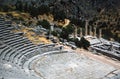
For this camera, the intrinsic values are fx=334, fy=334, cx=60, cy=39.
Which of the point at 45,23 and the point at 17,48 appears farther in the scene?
the point at 45,23

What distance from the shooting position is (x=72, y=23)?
5538 centimetres

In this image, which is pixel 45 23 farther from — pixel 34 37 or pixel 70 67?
pixel 70 67

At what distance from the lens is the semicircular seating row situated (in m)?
34.7

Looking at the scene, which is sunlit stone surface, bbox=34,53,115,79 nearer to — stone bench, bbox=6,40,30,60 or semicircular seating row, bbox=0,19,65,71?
semicircular seating row, bbox=0,19,65,71

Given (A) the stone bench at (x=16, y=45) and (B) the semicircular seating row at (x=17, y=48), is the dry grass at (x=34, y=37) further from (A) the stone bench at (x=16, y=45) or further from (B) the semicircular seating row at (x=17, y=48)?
(A) the stone bench at (x=16, y=45)

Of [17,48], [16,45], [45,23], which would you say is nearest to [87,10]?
[45,23]

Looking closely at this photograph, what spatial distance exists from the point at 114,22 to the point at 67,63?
81.0 ft

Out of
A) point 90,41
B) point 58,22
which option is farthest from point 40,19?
point 90,41

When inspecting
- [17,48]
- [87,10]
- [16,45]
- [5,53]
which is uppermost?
[87,10]

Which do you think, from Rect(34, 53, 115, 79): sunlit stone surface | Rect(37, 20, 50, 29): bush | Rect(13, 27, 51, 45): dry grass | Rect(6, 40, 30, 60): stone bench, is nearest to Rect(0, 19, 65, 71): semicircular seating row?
Rect(6, 40, 30, 60): stone bench

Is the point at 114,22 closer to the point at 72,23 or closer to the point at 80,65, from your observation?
the point at 72,23

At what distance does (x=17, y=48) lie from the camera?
3728 cm

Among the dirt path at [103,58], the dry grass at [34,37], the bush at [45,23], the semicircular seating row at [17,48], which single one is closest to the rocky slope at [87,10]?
the bush at [45,23]

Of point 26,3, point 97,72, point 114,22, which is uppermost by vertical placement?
point 26,3
